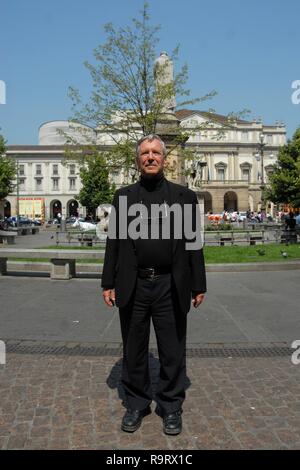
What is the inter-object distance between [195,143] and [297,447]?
83.3m

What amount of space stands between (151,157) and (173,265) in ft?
2.83

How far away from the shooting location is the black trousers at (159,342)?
11.8 feet

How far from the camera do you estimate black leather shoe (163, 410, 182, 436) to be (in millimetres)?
3343

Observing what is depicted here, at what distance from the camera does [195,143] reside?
8406cm

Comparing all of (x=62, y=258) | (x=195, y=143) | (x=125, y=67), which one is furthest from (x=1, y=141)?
(x=195, y=143)

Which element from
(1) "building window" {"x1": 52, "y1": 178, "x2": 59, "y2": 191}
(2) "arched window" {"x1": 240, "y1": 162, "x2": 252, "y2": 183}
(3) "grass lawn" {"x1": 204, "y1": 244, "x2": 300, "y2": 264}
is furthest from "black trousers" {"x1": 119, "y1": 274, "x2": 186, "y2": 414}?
(2) "arched window" {"x1": 240, "y1": 162, "x2": 252, "y2": 183}

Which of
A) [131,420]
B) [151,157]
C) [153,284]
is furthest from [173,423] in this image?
[151,157]

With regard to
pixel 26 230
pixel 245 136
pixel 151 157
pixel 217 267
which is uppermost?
pixel 245 136

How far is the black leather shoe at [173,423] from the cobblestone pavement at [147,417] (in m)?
0.05

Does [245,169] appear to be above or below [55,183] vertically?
above

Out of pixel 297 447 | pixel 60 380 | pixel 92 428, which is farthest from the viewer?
pixel 60 380

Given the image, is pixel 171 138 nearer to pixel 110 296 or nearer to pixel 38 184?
pixel 110 296

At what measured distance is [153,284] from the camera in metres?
3.58

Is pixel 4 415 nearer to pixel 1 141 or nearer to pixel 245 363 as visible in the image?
pixel 245 363
